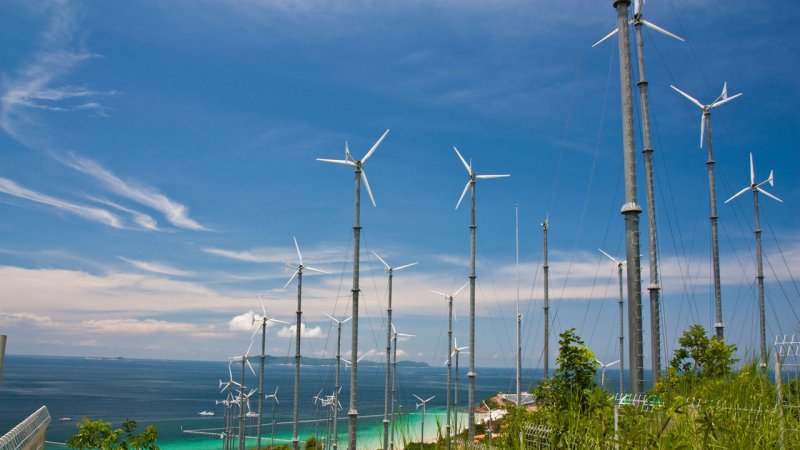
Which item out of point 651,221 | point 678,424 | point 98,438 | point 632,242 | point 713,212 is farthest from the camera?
point 713,212

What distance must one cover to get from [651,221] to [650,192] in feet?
3.28

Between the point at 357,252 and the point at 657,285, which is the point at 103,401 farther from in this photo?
the point at 657,285

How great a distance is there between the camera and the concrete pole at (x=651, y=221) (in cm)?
1531

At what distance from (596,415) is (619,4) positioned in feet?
36.4

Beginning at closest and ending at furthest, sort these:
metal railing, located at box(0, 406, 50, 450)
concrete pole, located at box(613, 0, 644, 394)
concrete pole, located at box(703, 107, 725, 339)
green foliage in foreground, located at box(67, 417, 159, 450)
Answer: metal railing, located at box(0, 406, 50, 450) → concrete pole, located at box(613, 0, 644, 394) → green foliage in foreground, located at box(67, 417, 159, 450) → concrete pole, located at box(703, 107, 725, 339)

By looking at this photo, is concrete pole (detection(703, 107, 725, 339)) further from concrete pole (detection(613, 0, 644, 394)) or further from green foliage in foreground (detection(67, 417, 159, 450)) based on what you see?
green foliage in foreground (detection(67, 417, 159, 450))

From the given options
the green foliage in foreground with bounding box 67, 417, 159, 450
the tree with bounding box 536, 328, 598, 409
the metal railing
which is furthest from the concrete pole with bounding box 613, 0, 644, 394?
the green foliage in foreground with bounding box 67, 417, 159, 450

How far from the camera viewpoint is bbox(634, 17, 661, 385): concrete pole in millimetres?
15312

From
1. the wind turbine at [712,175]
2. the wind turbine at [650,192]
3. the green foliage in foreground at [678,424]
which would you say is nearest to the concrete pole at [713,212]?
the wind turbine at [712,175]

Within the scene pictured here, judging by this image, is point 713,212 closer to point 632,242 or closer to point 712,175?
point 712,175

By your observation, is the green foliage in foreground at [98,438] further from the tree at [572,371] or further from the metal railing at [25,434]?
the tree at [572,371]

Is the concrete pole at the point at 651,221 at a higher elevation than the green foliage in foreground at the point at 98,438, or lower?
higher

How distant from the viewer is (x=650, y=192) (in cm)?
1891

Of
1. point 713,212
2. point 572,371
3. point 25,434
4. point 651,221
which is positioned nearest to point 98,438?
point 25,434
